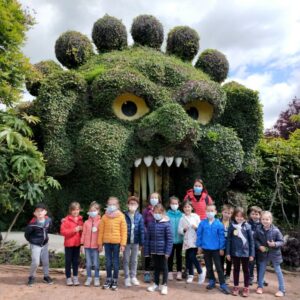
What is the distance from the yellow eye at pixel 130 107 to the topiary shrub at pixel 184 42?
99.7 inches

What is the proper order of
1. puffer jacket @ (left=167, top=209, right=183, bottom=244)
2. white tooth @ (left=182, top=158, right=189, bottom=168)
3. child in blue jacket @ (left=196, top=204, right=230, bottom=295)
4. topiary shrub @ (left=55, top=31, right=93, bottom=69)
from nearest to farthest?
child in blue jacket @ (left=196, top=204, right=230, bottom=295) → puffer jacket @ (left=167, top=209, right=183, bottom=244) → white tooth @ (left=182, top=158, right=189, bottom=168) → topiary shrub @ (left=55, top=31, right=93, bottom=69)

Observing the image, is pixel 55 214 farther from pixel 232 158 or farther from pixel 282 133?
pixel 282 133

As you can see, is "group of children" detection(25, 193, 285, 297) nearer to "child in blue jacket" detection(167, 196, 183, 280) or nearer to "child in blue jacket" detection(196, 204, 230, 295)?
"child in blue jacket" detection(196, 204, 230, 295)

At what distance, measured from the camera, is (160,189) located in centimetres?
959

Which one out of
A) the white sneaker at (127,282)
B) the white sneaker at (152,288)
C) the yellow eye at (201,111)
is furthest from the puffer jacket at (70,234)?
the yellow eye at (201,111)

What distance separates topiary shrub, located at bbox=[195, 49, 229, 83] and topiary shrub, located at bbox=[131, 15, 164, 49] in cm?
131

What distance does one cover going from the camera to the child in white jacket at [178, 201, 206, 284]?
5730 mm

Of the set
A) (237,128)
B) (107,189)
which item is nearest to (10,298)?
(107,189)

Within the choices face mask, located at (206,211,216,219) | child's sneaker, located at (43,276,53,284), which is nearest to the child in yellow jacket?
child's sneaker, located at (43,276,53,284)

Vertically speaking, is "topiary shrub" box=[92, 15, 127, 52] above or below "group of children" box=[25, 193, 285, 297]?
above

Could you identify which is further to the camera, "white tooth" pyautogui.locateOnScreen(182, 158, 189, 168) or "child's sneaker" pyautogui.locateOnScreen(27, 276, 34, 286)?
"white tooth" pyautogui.locateOnScreen(182, 158, 189, 168)

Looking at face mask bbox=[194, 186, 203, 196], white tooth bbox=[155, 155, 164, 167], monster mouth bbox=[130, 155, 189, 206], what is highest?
white tooth bbox=[155, 155, 164, 167]

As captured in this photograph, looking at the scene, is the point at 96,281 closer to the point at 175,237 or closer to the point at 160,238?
the point at 160,238

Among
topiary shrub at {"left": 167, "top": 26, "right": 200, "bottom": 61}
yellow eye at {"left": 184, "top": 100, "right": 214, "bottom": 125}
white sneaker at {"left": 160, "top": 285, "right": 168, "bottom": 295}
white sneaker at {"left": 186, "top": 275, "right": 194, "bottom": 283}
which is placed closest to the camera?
white sneaker at {"left": 160, "top": 285, "right": 168, "bottom": 295}
